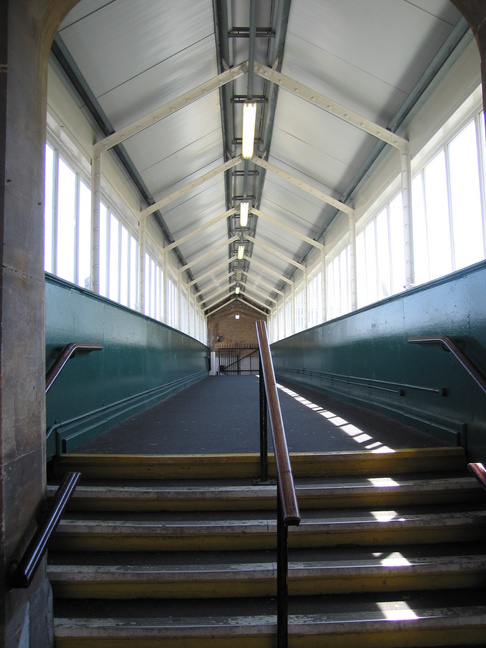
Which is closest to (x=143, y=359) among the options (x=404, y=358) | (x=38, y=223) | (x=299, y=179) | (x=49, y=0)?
(x=404, y=358)

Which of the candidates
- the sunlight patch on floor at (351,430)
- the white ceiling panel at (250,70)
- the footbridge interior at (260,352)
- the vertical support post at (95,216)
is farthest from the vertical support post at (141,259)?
the sunlight patch on floor at (351,430)

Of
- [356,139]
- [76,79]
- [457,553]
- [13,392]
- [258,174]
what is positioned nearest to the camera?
[13,392]

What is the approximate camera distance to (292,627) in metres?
2.02

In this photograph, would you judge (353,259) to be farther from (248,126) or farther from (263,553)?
(263,553)

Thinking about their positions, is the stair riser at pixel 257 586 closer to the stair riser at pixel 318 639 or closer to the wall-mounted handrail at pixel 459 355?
the stair riser at pixel 318 639

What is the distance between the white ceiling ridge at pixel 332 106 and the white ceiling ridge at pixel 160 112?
0.45 metres

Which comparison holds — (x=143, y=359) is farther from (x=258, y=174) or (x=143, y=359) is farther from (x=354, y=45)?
(x=258, y=174)

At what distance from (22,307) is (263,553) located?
1.80 metres

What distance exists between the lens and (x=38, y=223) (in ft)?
6.81

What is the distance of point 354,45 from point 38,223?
5362 millimetres

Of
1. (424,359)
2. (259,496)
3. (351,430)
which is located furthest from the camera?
(351,430)

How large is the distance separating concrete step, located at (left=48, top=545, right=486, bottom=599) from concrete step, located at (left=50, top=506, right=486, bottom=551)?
146 mm

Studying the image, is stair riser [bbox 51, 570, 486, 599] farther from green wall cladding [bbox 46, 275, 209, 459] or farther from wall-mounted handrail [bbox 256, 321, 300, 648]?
green wall cladding [bbox 46, 275, 209, 459]

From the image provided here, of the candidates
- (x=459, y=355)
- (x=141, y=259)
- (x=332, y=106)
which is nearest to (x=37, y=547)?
(x=459, y=355)
